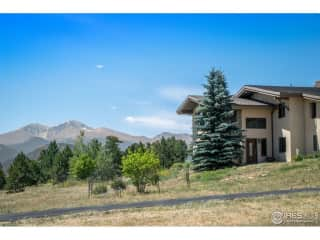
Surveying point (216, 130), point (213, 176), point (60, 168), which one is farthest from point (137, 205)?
point (60, 168)

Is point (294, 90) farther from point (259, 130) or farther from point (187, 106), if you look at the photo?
point (187, 106)

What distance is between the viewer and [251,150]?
2459 centimetres

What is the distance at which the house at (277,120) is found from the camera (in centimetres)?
2230

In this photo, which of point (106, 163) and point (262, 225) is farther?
point (106, 163)

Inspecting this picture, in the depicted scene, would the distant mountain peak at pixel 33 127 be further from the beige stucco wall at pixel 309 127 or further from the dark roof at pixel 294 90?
the beige stucco wall at pixel 309 127

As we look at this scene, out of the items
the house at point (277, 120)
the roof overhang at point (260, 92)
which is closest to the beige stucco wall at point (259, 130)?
the house at point (277, 120)

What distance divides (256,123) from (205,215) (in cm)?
1523

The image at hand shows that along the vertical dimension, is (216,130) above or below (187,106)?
below

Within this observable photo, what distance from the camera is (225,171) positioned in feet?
66.4

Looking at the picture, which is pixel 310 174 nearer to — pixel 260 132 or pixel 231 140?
pixel 231 140

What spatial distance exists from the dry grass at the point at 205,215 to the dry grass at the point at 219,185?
98.9 inches
